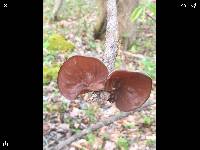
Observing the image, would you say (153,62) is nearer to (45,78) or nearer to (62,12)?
(45,78)

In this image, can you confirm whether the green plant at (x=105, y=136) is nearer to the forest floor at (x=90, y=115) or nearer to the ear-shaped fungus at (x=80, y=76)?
the forest floor at (x=90, y=115)

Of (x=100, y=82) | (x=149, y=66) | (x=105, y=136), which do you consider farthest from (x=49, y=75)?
(x=100, y=82)

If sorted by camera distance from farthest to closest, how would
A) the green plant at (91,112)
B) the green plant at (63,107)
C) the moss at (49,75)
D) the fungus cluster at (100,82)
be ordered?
the moss at (49,75)
the green plant at (63,107)
the green plant at (91,112)
the fungus cluster at (100,82)

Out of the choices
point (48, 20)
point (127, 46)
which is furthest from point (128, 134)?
point (48, 20)

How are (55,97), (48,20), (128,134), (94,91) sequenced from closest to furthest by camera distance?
(94,91)
(128,134)
(55,97)
(48,20)

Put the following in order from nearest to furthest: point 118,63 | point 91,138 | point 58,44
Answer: point 91,138
point 118,63
point 58,44

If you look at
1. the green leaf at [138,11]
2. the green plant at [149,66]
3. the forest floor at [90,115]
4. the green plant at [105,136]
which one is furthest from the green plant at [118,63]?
the green leaf at [138,11]

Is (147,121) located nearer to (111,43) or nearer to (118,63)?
(118,63)
